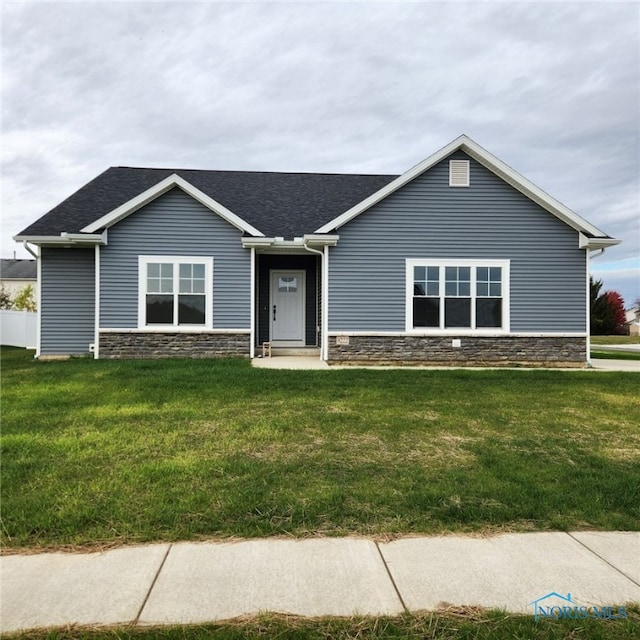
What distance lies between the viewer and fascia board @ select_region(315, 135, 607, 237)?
12500 mm

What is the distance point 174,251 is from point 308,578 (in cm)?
1113

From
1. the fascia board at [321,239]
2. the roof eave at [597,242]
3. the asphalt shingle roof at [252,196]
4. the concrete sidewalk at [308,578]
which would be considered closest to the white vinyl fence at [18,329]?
the asphalt shingle roof at [252,196]

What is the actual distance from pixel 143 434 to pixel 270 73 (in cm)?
1055

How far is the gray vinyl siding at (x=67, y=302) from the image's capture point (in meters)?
13.4

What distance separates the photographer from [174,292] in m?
12.8

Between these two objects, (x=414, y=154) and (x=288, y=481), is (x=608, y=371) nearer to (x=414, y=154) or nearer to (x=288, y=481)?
(x=288, y=481)

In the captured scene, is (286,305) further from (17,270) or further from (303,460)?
(17,270)

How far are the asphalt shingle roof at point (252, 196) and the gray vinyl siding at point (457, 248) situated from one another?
8.01 ft

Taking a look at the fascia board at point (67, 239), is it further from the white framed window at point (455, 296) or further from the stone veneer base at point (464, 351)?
the white framed window at point (455, 296)

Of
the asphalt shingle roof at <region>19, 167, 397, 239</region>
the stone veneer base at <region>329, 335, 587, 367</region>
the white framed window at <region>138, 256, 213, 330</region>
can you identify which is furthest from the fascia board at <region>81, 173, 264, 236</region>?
the stone veneer base at <region>329, 335, 587, 367</region>

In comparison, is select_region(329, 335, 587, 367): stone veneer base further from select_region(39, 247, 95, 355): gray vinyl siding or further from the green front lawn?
select_region(39, 247, 95, 355): gray vinyl siding

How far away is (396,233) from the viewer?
12836 millimetres

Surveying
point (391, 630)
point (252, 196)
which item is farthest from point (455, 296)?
point (391, 630)

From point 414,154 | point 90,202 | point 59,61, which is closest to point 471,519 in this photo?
point 59,61
